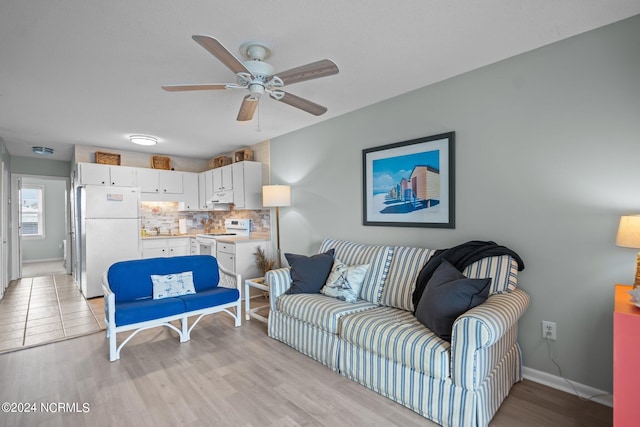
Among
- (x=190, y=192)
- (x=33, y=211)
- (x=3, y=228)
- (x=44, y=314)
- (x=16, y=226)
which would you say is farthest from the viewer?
(x=33, y=211)

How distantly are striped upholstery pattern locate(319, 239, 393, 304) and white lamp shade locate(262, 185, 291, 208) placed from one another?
4.40 ft

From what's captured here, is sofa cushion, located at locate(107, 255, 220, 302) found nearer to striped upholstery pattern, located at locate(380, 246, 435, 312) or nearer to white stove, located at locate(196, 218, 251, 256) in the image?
white stove, located at locate(196, 218, 251, 256)

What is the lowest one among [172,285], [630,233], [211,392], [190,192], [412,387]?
[211,392]

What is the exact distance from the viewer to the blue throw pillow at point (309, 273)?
3.09 m

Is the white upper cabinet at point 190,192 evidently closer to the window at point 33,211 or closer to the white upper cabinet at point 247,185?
the white upper cabinet at point 247,185

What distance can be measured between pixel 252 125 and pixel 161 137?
1.56 m

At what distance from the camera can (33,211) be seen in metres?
8.46

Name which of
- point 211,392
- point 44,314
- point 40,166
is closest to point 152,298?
point 211,392

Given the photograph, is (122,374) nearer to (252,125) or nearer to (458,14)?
(252,125)

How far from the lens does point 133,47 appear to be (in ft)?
7.23

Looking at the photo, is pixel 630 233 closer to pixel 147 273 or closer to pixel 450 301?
pixel 450 301

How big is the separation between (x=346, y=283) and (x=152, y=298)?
200 cm

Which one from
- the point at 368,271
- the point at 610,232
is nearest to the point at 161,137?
the point at 368,271

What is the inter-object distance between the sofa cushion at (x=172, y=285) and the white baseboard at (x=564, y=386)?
317cm
